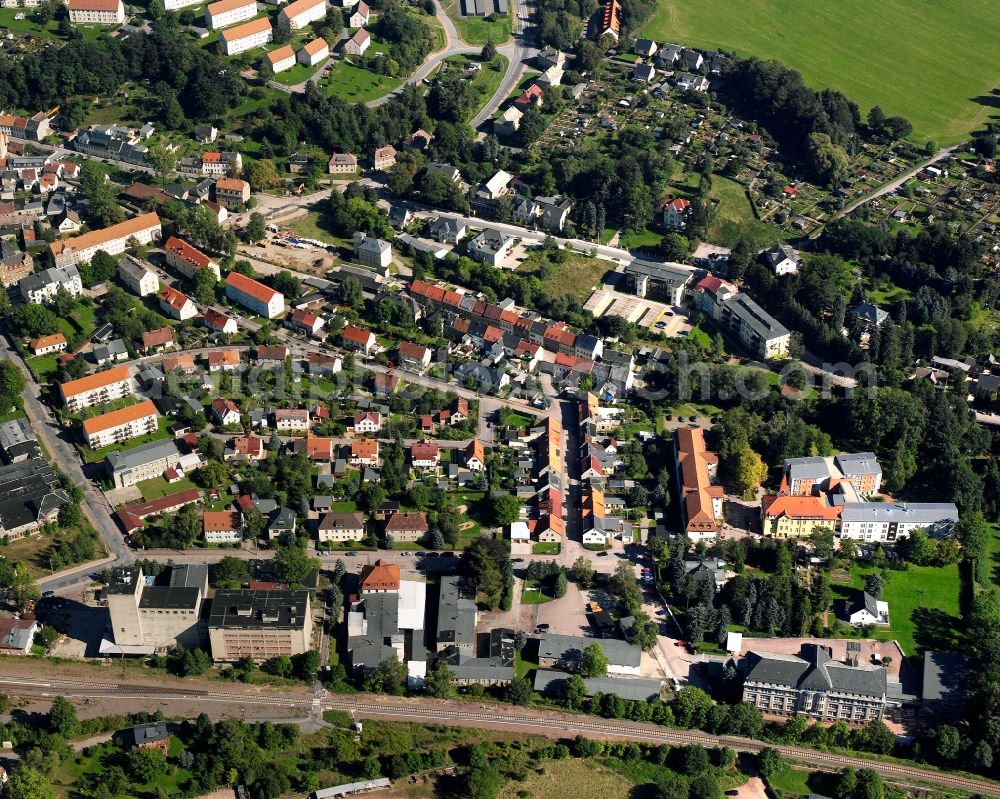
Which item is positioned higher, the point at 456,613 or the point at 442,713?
the point at 456,613

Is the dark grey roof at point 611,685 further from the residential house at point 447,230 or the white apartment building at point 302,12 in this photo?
the white apartment building at point 302,12

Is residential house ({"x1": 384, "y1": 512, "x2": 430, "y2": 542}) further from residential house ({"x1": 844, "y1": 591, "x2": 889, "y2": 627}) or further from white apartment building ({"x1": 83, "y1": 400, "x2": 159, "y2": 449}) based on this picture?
residential house ({"x1": 844, "y1": 591, "x2": 889, "y2": 627})

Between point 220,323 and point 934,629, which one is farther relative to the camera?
point 220,323

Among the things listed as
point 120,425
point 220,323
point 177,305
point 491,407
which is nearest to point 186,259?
point 177,305

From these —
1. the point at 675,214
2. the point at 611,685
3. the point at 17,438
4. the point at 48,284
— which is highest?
the point at 675,214

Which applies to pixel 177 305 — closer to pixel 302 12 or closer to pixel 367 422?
pixel 367 422

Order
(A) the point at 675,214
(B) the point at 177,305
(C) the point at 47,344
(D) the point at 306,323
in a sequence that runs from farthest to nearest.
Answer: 1. (A) the point at 675,214
2. (B) the point at 177,305
3. (D) the point at 306,323
4. (C) the point at 47,344

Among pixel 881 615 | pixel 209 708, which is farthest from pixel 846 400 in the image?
pixel 209 708

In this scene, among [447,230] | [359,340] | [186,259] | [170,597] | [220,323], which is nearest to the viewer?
[170,597]
